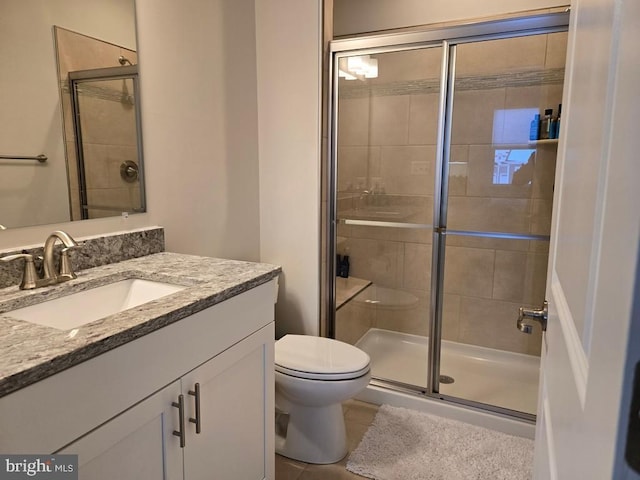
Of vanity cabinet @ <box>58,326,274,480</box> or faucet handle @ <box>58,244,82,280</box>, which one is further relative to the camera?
faucet handle @ <box>58,244,82,280</box>

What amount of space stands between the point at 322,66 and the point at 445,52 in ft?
1.96

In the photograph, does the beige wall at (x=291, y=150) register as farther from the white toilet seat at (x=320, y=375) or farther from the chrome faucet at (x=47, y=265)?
the chrome faucet at (x=47, y=265)

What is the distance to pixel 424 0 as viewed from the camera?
259cm

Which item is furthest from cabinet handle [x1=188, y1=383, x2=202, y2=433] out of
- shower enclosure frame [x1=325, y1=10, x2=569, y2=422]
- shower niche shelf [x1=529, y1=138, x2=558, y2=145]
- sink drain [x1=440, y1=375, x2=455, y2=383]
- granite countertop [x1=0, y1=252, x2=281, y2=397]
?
shower niche shelf [x1=529, y1=138, x2=558, y2=145]

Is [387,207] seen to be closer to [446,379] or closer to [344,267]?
[344,267]

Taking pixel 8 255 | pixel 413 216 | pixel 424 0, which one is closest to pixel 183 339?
pixel 8 255

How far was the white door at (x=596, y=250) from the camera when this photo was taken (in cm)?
34

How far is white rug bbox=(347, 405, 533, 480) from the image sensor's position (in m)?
1.76

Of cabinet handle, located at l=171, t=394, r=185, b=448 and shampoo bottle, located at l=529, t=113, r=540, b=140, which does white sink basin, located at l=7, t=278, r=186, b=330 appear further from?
A: shampoo bottle, located at l=529, t=113, r=540, b=140

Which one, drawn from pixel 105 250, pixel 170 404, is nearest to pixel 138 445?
pixel 170 404

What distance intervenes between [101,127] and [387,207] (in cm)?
179

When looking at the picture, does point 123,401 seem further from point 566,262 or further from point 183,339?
point 566,262

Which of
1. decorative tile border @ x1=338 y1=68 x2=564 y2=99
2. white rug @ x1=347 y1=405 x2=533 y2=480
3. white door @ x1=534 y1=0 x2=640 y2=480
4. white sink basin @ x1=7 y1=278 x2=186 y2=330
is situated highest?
decorative tile border @ x1=338 y1=68 x2=564 y2=99

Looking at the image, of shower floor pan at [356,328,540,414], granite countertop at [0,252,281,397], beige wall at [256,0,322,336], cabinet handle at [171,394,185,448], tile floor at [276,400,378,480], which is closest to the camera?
granite countertop at [0,252,281,397]
